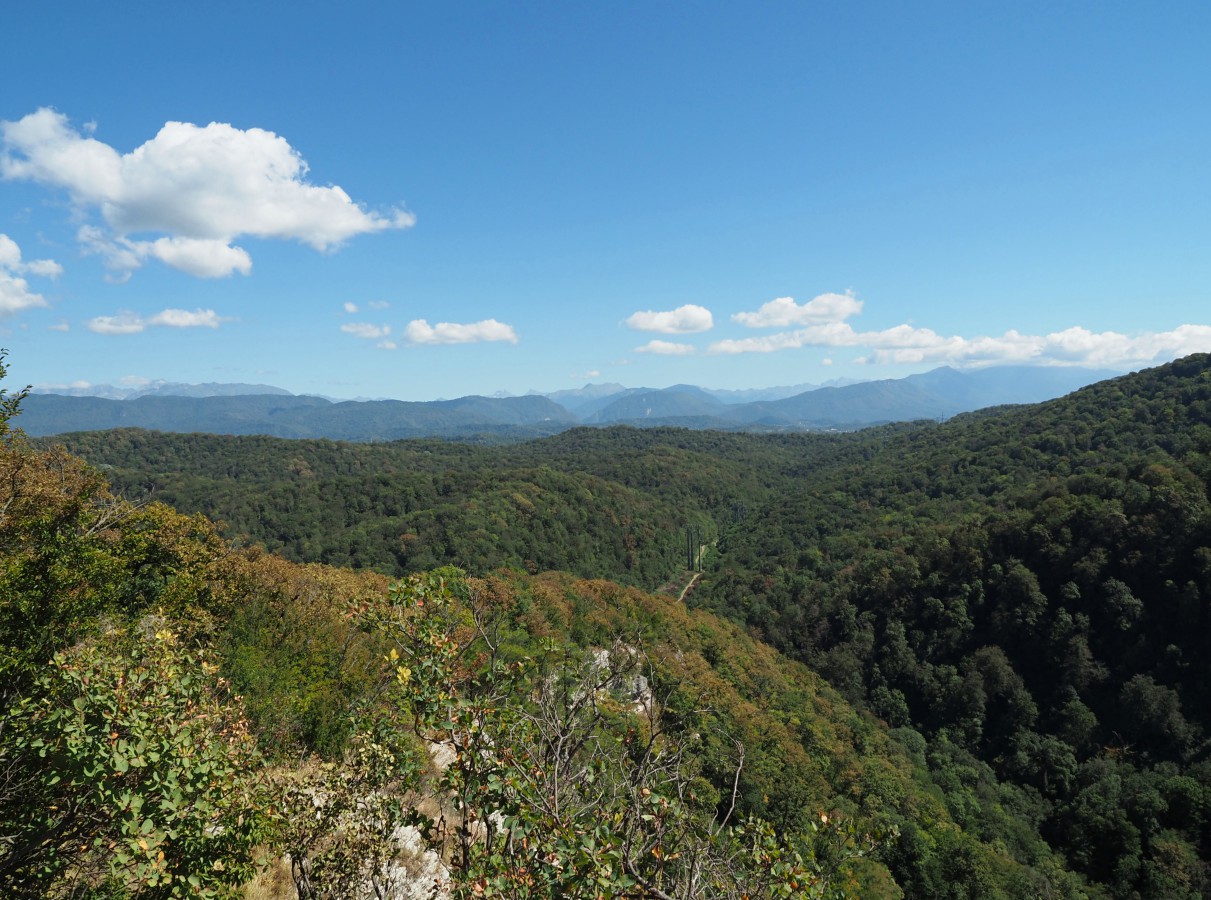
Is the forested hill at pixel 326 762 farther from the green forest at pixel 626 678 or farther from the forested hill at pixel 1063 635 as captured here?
the forested hill at pixel 1063 635

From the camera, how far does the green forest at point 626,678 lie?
15.3 feet

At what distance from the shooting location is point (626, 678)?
4824 millimetres

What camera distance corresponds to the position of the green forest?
4660 mm

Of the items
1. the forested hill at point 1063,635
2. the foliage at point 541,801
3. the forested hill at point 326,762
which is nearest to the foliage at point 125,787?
the forested hill at point 326,762

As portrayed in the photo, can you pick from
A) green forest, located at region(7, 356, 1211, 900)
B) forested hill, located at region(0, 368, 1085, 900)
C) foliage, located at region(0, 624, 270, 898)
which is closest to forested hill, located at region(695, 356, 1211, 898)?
green forest, located at region(7, 356, 1211, 900)

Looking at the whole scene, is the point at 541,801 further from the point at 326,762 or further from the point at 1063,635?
the point at 1063,635

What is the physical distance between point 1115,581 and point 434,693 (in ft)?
199

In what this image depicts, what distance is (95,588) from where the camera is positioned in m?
13.5

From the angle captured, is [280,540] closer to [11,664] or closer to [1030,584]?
[11,664]

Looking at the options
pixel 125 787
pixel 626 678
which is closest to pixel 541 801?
pixel 626 678

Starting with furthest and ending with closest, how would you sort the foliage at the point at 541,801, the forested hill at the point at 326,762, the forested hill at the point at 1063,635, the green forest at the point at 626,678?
the forested hill at the point at 1063,635 < the green forest at the point at 626,678 < the forested hill at the point at 326,762 < the foliage at the point at 541,801

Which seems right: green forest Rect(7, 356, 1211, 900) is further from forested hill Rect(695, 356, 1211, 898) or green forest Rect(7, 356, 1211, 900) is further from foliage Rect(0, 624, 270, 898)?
forested hill Rect(695, 356, 1211, 898)

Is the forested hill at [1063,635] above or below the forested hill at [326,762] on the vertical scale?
below

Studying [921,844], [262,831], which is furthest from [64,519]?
[921,844]
